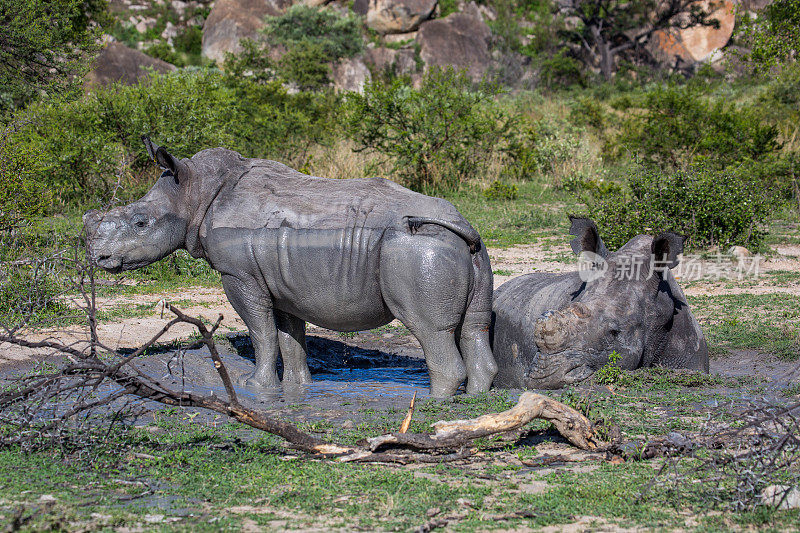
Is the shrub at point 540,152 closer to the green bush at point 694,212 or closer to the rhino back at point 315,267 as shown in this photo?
the green bush at point 694,212

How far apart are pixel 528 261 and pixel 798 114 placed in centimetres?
1093

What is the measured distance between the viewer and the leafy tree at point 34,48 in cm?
1183

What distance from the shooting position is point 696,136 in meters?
15.9

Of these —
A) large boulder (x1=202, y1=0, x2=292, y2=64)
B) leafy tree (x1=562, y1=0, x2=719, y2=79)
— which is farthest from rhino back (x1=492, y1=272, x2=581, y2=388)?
large boulder (x1=202, y1=0, x2=292, y2=64)

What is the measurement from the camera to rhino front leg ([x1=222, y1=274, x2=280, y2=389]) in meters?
5.88

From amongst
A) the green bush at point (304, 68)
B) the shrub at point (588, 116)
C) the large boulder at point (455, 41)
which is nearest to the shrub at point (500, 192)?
the shrub at point (588, 116)

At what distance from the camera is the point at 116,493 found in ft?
12.2

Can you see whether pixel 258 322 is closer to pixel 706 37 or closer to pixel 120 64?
pixel 120 64

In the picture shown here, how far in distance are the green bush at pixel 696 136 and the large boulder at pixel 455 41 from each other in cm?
1910

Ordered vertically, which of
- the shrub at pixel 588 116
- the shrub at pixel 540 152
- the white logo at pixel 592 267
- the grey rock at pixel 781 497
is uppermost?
the shrub at pixel 588 116

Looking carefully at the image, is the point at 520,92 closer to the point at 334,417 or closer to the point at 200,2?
the point at 200,2

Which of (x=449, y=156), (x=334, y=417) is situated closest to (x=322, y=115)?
(x=449, y=156)

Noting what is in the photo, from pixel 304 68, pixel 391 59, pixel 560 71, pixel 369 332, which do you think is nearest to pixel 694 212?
pixel 369 332

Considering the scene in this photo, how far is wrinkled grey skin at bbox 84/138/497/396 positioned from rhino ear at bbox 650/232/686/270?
115 cm
